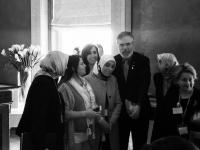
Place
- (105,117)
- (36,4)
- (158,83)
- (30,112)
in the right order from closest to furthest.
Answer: (30,112)
(105,117)
(158,83)
(36,4)

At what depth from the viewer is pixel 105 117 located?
2980 millimetres

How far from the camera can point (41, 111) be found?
2.11m

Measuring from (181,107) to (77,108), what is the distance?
3.31 ft

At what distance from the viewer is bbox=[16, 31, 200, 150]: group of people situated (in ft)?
7.20

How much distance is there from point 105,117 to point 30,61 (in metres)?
2.33

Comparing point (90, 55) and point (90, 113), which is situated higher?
point (90, 55)

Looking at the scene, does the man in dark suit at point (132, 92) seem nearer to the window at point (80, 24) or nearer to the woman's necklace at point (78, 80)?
the woman's necklace at point (78, 80)

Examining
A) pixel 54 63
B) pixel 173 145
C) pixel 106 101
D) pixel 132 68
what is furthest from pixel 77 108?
pixel 173 145

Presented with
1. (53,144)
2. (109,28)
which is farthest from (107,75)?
(109,28)

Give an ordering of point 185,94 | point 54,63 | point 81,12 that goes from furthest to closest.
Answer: point 81,12, point 185,94, point 54,63

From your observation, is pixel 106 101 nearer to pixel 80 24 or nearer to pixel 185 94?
pixel 185 94

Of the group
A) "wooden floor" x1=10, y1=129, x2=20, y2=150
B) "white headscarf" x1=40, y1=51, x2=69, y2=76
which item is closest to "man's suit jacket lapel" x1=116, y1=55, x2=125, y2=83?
"white headscarf" x1=40, y1=51, x2=69, y2=76

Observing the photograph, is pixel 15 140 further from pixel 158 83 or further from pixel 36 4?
pixel 158 83

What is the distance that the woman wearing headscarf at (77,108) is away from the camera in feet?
8.66
